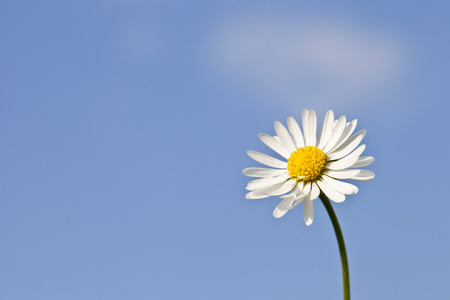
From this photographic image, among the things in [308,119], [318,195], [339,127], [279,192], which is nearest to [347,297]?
[318,195]

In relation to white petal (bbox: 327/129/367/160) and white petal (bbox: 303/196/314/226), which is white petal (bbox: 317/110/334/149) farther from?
white petal (bbox: 303/196/314/226)

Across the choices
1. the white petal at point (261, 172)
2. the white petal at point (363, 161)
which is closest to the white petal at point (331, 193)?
the white petal at point (363, 161)

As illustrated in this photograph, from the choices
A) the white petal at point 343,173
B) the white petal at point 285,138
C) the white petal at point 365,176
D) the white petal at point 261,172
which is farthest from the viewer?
the white petal at point 285,138

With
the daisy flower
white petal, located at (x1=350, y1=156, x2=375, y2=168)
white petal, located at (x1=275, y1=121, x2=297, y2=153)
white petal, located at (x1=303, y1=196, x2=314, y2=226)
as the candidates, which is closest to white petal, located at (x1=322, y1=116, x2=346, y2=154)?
the daisy flower

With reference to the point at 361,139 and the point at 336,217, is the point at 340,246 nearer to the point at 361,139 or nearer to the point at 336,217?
the point at 336,217

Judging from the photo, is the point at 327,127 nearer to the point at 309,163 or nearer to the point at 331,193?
the point at 309,163

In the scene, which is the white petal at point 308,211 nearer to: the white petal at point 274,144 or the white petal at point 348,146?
the white petal at point 348,146

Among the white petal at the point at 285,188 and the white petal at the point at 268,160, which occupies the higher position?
the white petal at the point at 268,160
